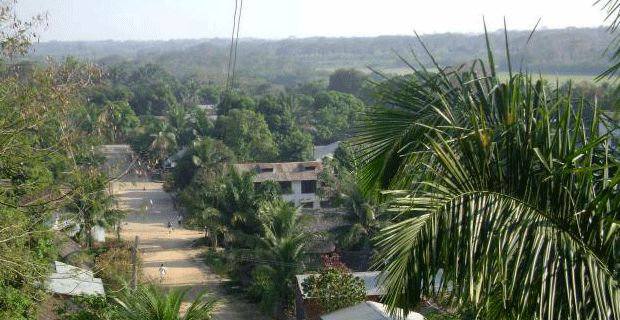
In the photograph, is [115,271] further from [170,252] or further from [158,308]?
[158,308]

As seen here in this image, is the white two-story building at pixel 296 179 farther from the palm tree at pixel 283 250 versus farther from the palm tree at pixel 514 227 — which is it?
the palm tree at pixel 514 227

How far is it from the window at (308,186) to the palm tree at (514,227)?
75.1 ft

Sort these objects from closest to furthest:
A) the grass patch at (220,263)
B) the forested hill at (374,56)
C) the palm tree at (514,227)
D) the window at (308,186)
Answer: the palm tree at (514,227) → the grass patch at (220,263) → the window at (308,186) → the forested hill at (374,56)

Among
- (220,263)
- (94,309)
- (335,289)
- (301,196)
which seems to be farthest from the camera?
(301,196)

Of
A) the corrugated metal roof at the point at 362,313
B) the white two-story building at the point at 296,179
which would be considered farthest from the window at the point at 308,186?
the corrugated metal roof at the point at 362,313


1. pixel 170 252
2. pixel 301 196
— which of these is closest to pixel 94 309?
pixel 170 252

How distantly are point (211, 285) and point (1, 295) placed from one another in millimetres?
9378

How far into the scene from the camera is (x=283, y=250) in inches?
515

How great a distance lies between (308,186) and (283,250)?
12.1 meters

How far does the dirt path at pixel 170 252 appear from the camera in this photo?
15273 millimetres

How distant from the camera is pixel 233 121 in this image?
30.5 meters

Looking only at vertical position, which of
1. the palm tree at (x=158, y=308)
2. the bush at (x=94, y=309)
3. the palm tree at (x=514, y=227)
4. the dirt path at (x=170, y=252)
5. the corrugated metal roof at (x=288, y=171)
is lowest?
the dirt path at (x=170, y=252)

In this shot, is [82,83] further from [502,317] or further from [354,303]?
[354,303]

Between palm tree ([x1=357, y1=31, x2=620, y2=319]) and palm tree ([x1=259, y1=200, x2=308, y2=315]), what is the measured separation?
1115 centimetres
